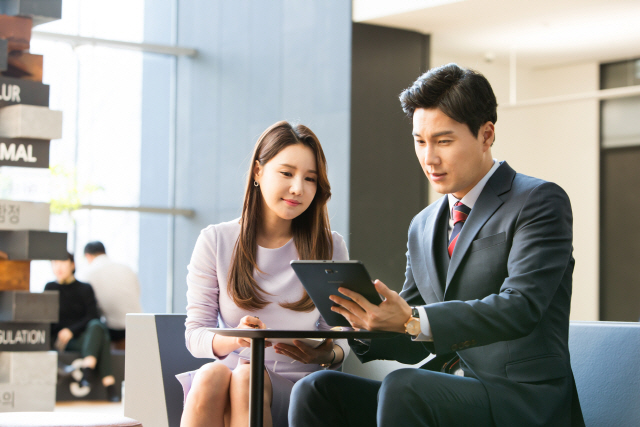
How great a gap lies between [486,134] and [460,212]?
0.22 metres

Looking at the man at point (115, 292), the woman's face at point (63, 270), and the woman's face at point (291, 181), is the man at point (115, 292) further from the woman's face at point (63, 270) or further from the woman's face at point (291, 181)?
the woman's face at point (291, 181)

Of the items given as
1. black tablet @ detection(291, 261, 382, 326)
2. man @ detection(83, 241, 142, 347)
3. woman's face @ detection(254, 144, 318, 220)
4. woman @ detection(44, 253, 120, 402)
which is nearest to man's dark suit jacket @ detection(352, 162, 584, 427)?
black tablet @ detection(291, 261, 382, 326)

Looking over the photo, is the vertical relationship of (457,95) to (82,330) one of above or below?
above

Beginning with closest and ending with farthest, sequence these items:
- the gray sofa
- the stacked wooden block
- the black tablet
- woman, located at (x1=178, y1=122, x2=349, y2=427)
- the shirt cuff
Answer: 1. the black tablet
2. the shirt cuff
3. the gray sofa
4. woman, located at (x1=178, y1=122, x2=349, y2=427)
5. the stacked wooden block

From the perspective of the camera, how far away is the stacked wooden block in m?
4.60

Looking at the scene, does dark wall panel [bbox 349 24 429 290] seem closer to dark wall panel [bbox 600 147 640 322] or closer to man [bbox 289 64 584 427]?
dark wall panel [bbox 600 147 640 322]

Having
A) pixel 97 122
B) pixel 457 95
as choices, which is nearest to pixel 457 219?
pixel 457 95

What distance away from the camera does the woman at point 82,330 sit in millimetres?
6824

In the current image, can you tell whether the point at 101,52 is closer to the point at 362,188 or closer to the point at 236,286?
the point at 362,188

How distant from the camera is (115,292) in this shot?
7113mm

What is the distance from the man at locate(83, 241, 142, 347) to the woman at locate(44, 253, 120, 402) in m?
0.18

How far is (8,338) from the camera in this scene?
4.64m

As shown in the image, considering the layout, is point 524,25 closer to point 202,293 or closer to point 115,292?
point 115,292

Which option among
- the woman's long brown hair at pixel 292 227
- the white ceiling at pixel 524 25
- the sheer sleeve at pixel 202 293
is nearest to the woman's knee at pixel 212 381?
the sheer sleeve at pixel 202 293
